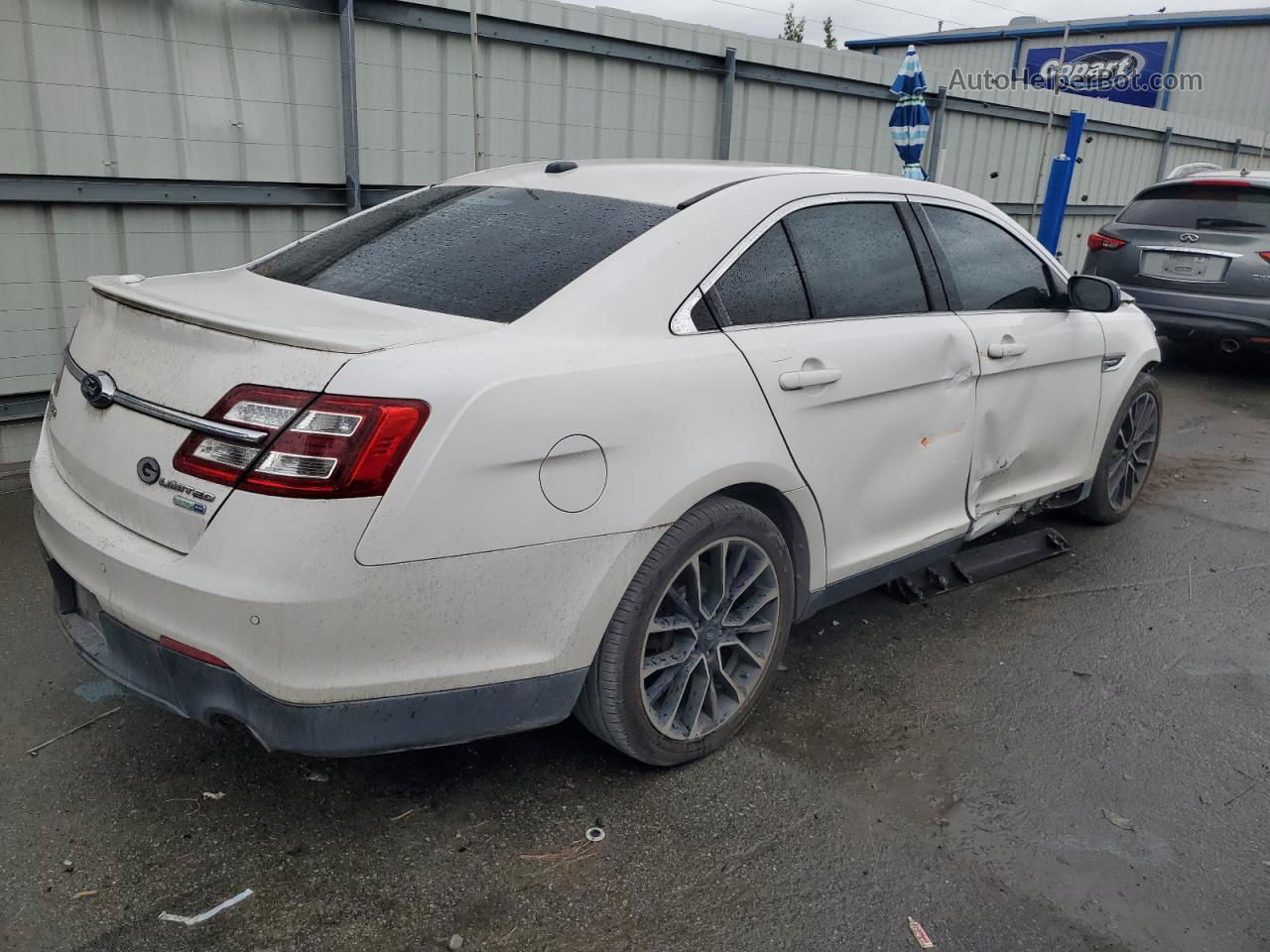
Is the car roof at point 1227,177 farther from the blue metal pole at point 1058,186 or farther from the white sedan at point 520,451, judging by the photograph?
the white sedan at point 520,451

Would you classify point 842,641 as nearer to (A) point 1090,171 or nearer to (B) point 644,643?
(B) point 644,643

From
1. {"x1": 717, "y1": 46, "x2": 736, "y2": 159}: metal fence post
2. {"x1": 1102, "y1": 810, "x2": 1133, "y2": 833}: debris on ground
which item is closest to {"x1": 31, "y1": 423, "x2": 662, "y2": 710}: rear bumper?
{"x1": 1102, "y1": 810, "x2": 1133, "y2": 833}: debris on ground

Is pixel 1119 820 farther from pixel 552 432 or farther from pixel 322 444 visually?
pixel 322 444

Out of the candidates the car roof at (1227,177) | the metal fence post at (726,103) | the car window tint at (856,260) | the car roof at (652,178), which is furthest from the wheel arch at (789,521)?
the car roof at (1227,177)

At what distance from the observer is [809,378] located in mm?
2982

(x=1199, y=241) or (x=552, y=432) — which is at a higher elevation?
(x=552, y=432)

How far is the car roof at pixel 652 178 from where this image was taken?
3080 mm

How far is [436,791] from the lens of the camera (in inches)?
110

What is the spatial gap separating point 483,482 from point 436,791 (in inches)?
40.1

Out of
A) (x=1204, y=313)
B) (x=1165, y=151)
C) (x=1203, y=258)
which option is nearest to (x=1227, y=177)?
(x=1203, y=258)

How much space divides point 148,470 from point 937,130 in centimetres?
1013

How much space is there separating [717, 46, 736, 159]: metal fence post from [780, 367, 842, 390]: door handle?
565cm

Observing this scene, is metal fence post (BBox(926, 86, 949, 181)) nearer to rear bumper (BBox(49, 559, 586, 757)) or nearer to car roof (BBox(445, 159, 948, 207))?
car roof (BBox(445, 159, 948, 207))

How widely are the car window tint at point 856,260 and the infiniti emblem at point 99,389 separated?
1907mm
